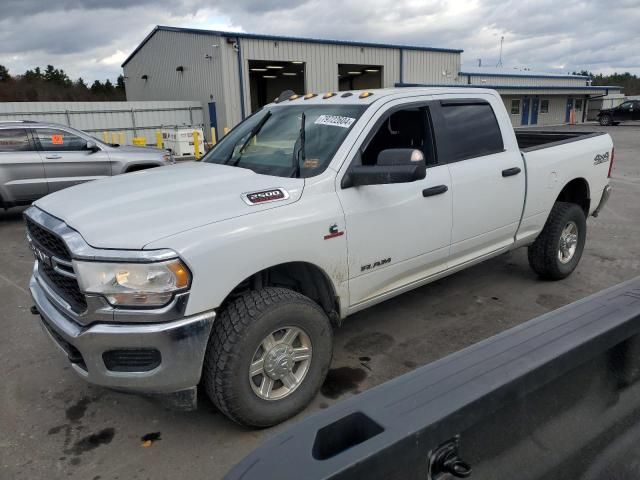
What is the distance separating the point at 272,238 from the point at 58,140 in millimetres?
7866

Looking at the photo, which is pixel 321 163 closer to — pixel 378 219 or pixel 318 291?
pixel 378 219

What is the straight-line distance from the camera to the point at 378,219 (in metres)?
3.33

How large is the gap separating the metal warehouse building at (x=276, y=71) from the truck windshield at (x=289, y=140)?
20.5 metres

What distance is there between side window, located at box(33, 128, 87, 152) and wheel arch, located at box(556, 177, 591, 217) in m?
8.01

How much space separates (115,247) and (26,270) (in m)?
4.47

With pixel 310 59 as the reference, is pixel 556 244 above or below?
below

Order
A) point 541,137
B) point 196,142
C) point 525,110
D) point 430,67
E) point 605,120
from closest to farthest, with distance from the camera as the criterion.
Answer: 1. point 541,137
2. point 196,142
3. point 430,67
4. point 605,120
5. point 525,110

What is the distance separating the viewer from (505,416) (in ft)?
5.48

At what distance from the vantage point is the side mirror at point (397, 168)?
301cm

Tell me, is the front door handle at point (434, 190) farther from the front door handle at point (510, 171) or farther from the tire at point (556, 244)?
the tire at point (556, 244)

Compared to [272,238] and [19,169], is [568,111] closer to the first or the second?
[19,169]

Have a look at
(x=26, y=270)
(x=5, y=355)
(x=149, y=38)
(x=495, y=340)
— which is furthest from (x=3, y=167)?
(x=149, y=38)

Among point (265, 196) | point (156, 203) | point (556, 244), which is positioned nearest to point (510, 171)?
point (556, 244)

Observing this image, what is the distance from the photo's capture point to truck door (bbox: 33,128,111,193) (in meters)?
8.85
